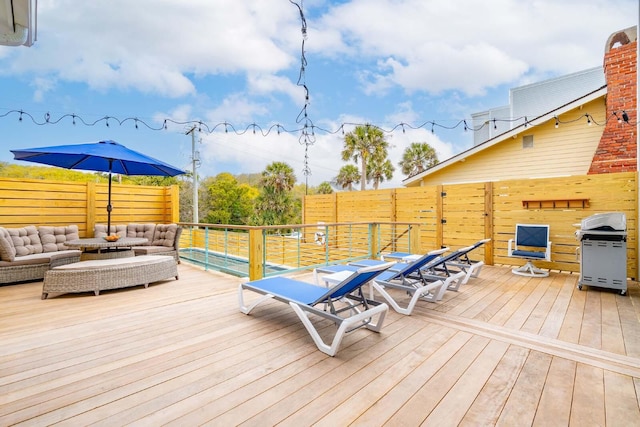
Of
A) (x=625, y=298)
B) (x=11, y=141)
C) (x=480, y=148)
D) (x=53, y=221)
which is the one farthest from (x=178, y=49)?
(x=11, y=141)

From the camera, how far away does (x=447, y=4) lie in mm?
5957

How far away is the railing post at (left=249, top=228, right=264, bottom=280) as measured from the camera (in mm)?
4352

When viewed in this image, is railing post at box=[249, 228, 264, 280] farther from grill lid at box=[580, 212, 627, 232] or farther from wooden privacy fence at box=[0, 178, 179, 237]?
grill lid at box=[580, 212, 627, 232]

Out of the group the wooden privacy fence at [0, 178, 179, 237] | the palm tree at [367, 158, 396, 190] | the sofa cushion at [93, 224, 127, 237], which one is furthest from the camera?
the palm tree at [367, 158, 396, 190]

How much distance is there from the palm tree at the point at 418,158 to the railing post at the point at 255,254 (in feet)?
53.3

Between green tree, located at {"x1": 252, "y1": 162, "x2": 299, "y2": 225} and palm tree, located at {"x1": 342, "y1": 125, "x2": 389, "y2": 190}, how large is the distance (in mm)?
5077

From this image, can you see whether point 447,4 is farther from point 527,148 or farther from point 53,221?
point 53,221

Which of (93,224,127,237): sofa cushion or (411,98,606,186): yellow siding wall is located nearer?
(93,224,127,237): sofa cushion

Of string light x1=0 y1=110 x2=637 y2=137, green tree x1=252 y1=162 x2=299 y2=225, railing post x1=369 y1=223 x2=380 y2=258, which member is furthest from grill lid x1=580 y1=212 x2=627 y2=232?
green tree x1=252 y1=162 x2=299 y2=225

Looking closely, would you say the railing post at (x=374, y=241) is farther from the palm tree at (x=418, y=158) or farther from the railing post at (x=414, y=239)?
the palm tree at (x=418, y=158)

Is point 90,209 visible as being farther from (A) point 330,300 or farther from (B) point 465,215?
(B) point 465,215

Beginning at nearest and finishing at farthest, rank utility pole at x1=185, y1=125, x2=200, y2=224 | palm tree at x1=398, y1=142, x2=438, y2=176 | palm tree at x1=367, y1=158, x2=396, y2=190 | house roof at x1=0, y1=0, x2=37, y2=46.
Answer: house roof at x1=0, y1=0, x2=37, y2=46 < utility pole at x1=185, y1=125, x2=200, y2=224 < palm tree at x1=398, y1=142, x2=438, y2=176 < palm tree at x1=367, y1=158, x2=396, y2=190

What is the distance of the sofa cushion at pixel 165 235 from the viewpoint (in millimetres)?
6114

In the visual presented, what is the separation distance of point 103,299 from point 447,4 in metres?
7.90
